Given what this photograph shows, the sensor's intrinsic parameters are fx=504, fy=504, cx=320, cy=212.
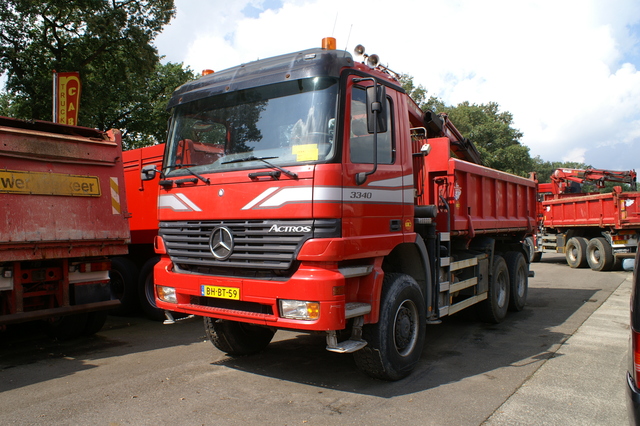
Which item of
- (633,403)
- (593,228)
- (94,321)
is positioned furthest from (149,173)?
(593,228)

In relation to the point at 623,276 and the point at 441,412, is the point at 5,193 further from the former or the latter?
the point at 623,276

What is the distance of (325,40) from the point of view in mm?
4750

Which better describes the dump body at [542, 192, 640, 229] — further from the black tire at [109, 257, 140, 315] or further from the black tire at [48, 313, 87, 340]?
the black tire at [48, 313, 87, 340]

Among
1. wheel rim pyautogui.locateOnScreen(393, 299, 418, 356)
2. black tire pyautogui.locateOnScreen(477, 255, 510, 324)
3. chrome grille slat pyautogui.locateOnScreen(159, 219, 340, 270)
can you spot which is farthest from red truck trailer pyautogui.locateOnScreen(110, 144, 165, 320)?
black tire pyautogui.locateOnScreen(477, 255, 510, 324)

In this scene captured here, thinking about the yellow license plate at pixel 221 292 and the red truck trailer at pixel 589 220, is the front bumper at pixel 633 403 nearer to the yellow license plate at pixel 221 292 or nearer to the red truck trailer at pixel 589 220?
the yellow license plate at pixel 221 292

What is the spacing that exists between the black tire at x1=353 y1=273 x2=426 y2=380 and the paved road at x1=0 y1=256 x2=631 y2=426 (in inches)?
7.4

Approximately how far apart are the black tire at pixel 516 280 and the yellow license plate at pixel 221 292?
5601mm

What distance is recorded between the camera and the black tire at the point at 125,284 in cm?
870

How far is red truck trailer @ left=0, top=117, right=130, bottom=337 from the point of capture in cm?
596

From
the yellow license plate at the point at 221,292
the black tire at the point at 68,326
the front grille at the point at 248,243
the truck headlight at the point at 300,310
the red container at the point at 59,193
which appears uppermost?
the red container at the point at 59,193

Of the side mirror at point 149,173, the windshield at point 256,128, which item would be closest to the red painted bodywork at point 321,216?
the windshield at point 256,128

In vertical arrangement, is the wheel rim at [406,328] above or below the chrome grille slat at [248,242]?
below

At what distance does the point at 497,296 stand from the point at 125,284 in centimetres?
621

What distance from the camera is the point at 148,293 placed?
333 inches
